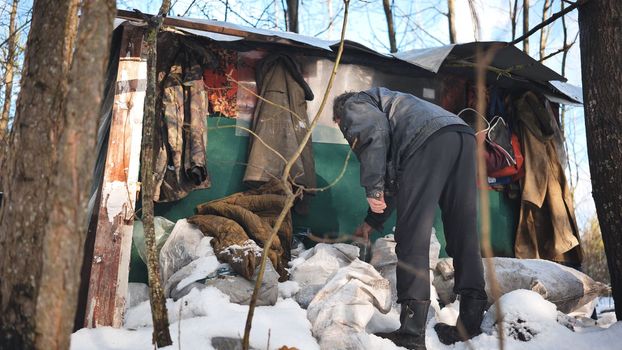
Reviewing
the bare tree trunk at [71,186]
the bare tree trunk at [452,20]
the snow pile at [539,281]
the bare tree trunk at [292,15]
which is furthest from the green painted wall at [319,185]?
the bare tree trunk at [452,20]

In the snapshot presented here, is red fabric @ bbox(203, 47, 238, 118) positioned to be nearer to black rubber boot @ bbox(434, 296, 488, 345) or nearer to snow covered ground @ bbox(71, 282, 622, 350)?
snow covered ground @ bbox(71, 282, 622, 350)

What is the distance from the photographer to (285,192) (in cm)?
407

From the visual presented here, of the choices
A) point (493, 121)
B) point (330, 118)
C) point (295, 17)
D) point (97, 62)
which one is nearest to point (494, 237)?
point (493, 121)

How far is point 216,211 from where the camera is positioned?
14.8 ft

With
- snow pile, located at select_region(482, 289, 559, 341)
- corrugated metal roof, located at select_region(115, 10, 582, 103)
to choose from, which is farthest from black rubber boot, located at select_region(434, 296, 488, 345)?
corrugated metal roof, located at select_region(115, 10, 582, 103)

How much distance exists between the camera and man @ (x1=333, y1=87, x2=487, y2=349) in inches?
126

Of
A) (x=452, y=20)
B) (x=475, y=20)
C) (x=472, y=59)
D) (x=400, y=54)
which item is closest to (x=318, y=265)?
(x=400, y=54)

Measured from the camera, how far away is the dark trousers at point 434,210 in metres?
3.22

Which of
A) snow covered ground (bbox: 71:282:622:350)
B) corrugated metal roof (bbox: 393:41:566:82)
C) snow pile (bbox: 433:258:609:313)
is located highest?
corrugated metal roof (bbox: 393:41:566:82)

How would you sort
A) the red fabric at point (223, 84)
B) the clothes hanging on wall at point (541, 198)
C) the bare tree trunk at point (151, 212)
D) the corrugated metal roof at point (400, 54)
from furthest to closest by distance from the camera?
the clothes hanging on wall at point (541, 198) < the red fabric at point (223, 84) < the corrugated metal roof at point (400, 54) < the bare tree trunk at point (151, 212)

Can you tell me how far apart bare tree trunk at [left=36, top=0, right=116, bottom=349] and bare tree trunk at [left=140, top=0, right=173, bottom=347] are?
3.14ft

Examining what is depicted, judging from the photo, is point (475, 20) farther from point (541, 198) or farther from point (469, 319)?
point (541, 198)

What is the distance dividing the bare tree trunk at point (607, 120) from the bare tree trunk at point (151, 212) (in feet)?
8.73

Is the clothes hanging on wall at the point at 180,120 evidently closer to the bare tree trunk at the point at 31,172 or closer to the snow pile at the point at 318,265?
the snow pile at the point at 318,265
